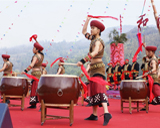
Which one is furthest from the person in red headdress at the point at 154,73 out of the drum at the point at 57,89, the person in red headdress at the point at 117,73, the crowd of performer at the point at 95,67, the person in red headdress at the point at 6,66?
the person in red headdress at the point at 117,73

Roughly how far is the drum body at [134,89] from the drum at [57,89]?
174 centimetres

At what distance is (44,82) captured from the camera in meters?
2.84

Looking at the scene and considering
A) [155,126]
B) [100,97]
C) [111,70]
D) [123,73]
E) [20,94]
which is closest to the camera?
[155,126]

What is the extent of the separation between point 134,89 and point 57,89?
6.36ft

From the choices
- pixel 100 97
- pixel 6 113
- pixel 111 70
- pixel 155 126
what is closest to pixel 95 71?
pixel 100 97

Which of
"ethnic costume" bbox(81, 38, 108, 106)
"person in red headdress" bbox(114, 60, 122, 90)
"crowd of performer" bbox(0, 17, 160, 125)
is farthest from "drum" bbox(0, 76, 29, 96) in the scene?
"person in red headdress" bbox(114, 60, 122, 90)

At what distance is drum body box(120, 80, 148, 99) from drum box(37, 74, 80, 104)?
5.72 ft

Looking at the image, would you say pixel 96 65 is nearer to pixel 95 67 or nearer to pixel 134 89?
pixel 95 67

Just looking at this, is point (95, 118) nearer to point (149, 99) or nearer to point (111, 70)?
point (149, 99)

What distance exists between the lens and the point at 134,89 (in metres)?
4.29

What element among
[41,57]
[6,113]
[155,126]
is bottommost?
[155,126]

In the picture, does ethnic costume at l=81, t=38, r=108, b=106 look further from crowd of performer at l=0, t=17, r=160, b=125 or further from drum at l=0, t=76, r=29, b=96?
drum at l=0, t=76, r=29, b=96

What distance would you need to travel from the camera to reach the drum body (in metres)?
4.29

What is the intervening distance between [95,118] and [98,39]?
1051mm
